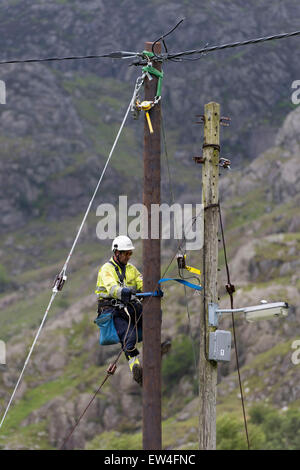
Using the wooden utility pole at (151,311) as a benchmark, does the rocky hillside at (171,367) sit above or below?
above

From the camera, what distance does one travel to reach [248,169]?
149125 mm

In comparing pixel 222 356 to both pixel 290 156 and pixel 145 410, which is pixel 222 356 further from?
pixel 290 156

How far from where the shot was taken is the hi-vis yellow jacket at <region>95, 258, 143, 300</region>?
13.5 m

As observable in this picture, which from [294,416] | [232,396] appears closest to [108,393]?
[232,396]

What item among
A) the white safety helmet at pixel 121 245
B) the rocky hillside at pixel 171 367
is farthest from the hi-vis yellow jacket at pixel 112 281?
the rocky hillside at pixel 171 367

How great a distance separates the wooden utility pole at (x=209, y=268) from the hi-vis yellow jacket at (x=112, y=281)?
159 centimetres

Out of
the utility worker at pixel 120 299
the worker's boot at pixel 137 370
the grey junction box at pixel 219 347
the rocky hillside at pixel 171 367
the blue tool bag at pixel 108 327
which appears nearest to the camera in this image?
the grey junction box at pixel 219 347

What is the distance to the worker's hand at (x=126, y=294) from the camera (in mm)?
13211

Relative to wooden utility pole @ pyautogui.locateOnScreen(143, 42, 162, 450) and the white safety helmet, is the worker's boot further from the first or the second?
the white safety helmet

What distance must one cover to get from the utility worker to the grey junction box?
1.51m

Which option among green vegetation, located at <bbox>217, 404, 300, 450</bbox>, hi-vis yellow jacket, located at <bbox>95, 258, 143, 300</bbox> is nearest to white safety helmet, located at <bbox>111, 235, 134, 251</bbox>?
hi-vis yellow jacket, located at <bbox>95, 258, 143, 300</bbox>

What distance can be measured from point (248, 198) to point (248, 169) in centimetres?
1363

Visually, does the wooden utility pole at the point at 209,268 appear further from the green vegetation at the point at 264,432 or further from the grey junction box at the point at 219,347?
the green vegetation at the point at 264,432

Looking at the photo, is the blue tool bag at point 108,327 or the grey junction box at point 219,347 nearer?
the grey junction box at point 219,347
